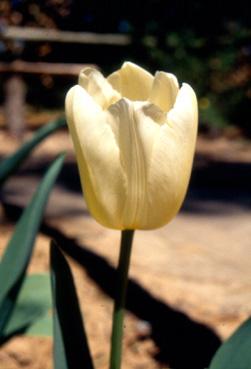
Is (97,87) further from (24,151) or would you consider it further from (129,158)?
(24,151)

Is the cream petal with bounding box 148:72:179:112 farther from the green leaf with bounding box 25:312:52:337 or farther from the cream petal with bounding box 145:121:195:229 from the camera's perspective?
the green leaf with bounding box 25:312:52:337

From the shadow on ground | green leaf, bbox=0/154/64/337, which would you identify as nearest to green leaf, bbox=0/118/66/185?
green leaf, bbox=0/154/64/337

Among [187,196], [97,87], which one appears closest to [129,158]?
[97,87]

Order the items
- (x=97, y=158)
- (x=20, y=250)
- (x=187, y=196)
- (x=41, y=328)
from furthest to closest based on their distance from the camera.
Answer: (x=187, y=196), (x=41, y=328), (x=20, y=250), (x=97, y=158)

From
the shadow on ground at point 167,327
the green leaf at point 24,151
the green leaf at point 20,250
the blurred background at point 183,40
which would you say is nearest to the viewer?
the green leaf at point 20,250

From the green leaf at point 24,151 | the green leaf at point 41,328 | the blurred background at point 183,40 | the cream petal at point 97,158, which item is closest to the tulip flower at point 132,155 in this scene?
the cream petal at point 97,158

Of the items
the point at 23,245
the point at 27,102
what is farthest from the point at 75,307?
the point at 27,102

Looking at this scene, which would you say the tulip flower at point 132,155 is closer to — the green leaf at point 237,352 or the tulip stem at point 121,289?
the tulip stem at point 121,289
